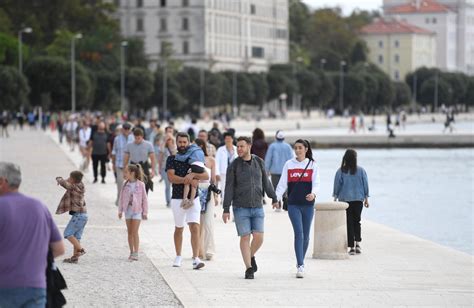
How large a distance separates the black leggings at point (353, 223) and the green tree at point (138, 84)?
333ft

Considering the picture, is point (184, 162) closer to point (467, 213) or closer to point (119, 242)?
point (119, 242)

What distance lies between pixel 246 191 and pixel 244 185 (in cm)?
7

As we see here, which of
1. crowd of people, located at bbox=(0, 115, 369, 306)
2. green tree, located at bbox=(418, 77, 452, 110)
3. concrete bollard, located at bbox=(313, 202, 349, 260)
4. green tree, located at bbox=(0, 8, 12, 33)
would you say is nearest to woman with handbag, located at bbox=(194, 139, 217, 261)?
crowd of people, located at bbox=(0, 115, 369, 306)

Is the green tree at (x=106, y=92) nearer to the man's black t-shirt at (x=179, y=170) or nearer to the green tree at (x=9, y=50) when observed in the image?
the green tree at (x=9, y=50)

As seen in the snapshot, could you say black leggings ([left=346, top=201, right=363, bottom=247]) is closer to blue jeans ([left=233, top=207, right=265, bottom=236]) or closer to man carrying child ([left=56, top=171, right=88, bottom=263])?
blue jeans ([left=233, top=207, right=265, bottom=236])

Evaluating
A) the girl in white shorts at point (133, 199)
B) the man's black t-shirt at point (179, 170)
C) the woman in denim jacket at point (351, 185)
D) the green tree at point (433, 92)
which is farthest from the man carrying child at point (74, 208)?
the green tree at point (433, 92)

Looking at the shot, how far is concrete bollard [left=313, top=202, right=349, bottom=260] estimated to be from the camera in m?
18.0

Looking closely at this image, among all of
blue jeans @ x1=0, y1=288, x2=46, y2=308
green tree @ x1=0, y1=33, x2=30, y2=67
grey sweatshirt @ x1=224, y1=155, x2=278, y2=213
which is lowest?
blue jeans @ x1=0, y1=288, x2=46, y2=308

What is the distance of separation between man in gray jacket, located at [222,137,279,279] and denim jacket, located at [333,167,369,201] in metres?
2.85

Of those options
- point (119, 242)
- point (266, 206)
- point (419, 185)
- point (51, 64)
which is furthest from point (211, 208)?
point (51, 64)

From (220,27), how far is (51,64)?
69.2 meters

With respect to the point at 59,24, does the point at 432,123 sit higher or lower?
lower

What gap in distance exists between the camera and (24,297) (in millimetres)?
9320

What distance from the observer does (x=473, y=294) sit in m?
15.3
